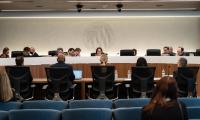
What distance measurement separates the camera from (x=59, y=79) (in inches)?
322

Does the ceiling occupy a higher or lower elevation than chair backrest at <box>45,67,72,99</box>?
higher

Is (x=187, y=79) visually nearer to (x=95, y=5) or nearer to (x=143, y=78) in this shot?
(x=143, y=78)

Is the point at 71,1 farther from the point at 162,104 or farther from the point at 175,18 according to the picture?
the point at 162,104

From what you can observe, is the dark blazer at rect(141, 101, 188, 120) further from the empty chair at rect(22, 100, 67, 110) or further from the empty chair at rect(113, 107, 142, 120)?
the empty chair at rect(22, 100, 67, 110)

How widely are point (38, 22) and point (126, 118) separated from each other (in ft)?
41.4

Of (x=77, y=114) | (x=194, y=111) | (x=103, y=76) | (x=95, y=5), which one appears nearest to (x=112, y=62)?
(x=103, y=76)

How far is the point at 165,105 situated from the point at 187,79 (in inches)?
184

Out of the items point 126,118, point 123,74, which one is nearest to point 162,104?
point 126,118

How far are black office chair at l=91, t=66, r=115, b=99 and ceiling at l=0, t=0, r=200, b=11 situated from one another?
549 cm

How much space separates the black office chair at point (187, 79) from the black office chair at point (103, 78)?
1.28m

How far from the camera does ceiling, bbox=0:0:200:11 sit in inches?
531

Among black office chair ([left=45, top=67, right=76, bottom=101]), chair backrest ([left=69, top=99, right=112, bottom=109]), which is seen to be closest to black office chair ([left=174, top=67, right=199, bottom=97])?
black office chair ([left=45, top=67, right=76, bottom=101])

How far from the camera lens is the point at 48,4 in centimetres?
1427

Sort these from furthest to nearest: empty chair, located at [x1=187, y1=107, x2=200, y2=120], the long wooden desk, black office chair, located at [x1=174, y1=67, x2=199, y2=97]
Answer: the long wooden desk, black office chair, located at [x1=174, y1=67, x2=199, y2=97], empty chair, located at [x1=187, y1=107, x2=200, y2=120]
